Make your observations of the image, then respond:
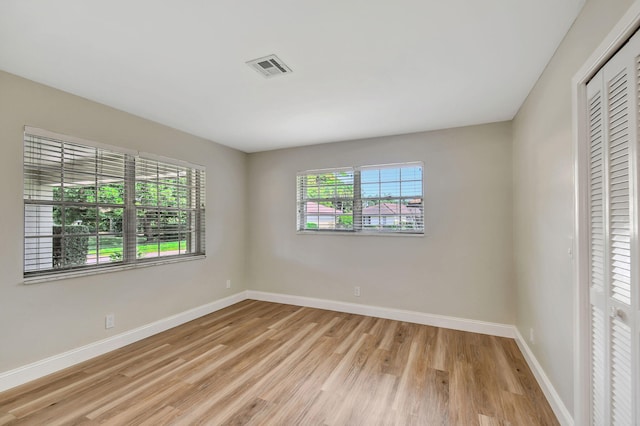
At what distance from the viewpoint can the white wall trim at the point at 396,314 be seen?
331 cm

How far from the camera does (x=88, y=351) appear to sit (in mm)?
2701

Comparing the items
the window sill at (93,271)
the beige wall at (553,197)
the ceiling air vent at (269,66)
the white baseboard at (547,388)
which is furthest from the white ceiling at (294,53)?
the white baseboard at (547,388)

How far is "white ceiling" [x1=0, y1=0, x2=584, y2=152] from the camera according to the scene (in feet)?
5.16

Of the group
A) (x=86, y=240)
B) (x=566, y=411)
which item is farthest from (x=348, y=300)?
(x=86, y=240)

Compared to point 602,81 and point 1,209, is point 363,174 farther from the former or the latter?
point 1,209

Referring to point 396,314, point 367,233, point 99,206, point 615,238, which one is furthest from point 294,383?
point 99,206

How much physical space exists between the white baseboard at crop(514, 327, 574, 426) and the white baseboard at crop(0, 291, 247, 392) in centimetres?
375

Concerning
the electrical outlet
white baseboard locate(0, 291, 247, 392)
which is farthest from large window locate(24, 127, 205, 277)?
white baseboard locate(0, 291, 247, 392)

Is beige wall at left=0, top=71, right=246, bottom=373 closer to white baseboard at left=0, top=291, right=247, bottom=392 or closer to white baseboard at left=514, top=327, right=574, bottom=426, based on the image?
white baseboard at left=0, top=291, right=247, bottom=392

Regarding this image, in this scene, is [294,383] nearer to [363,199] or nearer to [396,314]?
[396,314]

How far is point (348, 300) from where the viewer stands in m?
4.09

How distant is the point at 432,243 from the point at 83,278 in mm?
3797

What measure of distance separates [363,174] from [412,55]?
2151mm

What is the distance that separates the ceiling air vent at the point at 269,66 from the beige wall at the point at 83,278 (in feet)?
6.04
